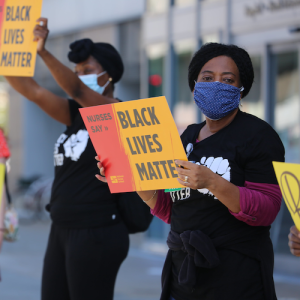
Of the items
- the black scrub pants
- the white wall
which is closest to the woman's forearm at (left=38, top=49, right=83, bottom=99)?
the black scrub pants

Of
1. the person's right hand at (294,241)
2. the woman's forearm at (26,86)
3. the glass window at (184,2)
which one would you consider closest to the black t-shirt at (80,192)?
Answer: the woman's forearm at (26,86)

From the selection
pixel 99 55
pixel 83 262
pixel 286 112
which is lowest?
pixel 83 262

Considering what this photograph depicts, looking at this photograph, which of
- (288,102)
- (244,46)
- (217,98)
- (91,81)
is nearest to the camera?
(217,98)

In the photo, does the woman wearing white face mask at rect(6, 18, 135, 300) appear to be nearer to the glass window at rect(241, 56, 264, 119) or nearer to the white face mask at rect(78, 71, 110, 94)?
the white face mask at rect(78, 71, 110, 94)

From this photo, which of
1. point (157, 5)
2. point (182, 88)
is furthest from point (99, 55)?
point (157, 5)

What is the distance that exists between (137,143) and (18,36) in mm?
1294

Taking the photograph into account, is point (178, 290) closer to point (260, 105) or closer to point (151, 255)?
point (260, 105)

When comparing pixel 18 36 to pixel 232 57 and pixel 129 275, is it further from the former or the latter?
pixel 129 275

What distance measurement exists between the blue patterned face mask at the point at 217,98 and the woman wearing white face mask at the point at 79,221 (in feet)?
3.21

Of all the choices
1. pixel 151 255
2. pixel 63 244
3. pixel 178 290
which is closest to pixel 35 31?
pixel 63 244

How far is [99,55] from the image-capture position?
10.6 ft

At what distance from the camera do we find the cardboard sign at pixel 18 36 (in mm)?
2848

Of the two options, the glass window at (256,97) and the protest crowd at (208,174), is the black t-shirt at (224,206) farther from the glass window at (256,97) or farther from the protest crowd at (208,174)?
the glass window at (256,97)

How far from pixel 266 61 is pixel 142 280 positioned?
3.40 meters
